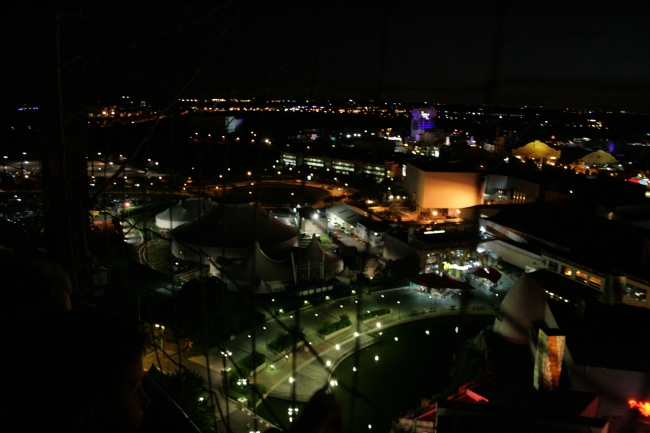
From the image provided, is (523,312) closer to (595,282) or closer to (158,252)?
(595,282)

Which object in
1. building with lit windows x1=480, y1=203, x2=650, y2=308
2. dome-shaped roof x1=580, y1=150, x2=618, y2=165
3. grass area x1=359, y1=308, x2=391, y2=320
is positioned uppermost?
dome-shaped roof x1=580, y1=150, x2=618, y2=165

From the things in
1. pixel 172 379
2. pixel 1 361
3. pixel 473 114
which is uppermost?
pixel 473 114

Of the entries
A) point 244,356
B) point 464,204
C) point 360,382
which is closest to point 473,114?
point 360,382

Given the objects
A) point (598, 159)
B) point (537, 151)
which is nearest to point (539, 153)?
point (537, 151)

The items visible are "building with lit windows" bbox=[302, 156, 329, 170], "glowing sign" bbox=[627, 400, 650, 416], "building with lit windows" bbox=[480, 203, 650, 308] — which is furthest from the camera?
"building with lit windows" bbox=[302, 156, 329, 170]

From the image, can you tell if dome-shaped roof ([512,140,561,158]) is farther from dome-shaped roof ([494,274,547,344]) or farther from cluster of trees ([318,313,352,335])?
cluster of trees ([318,313,352,335])

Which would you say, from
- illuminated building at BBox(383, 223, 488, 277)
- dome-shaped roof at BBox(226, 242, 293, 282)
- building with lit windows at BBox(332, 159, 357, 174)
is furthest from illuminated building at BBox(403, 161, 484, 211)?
dome-shaped roof at BBox(226, 242, 293, 282)

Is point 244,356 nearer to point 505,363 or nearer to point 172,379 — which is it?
point 172,379
